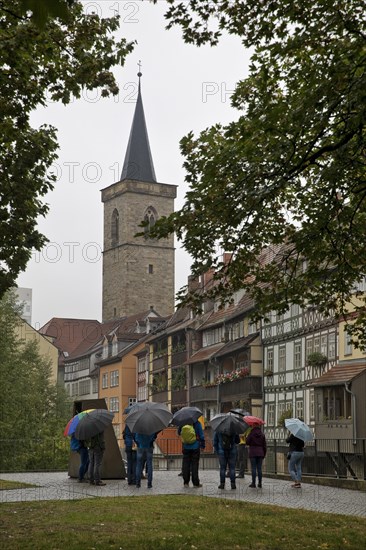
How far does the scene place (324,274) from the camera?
14312 millimetres

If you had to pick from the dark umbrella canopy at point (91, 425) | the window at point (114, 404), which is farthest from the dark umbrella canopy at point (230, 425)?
the window at point (114, 404)

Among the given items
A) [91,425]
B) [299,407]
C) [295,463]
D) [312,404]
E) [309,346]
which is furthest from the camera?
[299,407]

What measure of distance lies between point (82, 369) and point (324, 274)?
3579 inches

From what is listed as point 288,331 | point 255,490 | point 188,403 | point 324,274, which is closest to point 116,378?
point 188,403

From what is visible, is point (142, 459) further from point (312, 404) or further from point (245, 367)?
point (245, 367)

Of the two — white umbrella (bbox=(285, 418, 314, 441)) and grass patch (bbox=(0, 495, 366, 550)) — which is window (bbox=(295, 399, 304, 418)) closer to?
white umbrella (bbox=(285, 418, 314, 441))

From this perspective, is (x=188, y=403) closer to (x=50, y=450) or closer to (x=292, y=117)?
(x=50, y=450)

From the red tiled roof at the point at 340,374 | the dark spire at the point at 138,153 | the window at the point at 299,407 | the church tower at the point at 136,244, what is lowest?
the window at the point at 299,407

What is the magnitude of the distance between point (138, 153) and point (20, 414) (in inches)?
2965

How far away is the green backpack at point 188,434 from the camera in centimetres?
1972

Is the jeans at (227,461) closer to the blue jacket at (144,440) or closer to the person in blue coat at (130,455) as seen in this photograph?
the blue jacket at (144,440)

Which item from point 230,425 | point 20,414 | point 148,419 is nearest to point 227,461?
point 230,425

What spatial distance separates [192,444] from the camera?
65.5 feet

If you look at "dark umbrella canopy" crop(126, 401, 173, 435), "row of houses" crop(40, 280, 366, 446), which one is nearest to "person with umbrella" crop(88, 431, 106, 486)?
"dark umbrella canopy" crop(126, 401, 173, 435)
